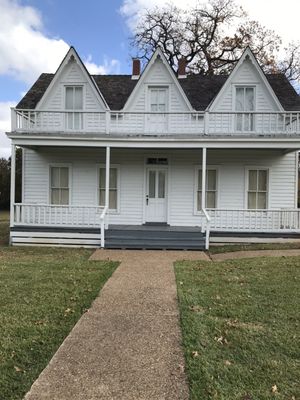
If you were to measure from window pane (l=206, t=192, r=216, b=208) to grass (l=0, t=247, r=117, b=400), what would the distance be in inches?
275

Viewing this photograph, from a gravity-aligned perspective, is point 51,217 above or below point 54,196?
below

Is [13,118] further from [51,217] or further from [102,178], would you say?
[102,178]

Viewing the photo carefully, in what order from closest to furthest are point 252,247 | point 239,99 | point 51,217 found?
point 252,247, point 51,217, point 239,99

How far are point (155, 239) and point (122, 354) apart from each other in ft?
30.8

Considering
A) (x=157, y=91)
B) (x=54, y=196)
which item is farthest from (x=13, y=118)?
(x=157, y=91)

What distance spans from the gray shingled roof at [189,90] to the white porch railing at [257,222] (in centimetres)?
506

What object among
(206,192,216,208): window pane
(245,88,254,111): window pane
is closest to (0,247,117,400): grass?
(206,192,216,208): window pane

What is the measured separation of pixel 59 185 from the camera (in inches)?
682

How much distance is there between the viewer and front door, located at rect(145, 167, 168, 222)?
1714 cm

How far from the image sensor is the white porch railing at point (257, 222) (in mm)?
14773

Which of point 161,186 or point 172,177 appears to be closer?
point 172,177

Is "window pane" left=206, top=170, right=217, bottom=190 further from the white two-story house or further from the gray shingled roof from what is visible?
the gray shingled roof

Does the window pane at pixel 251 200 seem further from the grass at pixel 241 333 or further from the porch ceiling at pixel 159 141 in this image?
the grass at pixel 241 333

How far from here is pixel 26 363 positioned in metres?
4.38
